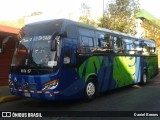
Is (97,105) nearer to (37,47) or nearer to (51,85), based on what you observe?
(51,85)

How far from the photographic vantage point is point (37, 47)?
10781 mm

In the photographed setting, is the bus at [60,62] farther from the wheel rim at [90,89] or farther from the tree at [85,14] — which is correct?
the tree at [85,14]

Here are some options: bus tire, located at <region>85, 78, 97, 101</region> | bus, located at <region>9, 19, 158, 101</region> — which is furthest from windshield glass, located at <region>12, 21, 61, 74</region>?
bus tire, located at <region>85, 78, 97, 101</region>

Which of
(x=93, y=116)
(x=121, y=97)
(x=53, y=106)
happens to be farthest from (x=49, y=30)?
(x=121, y=97)

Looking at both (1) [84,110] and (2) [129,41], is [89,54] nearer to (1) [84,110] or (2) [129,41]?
(1) [84,110]

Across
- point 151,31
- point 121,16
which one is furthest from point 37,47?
point 151,31

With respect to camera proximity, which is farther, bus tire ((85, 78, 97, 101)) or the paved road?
bus tire ((85, 78, 97, 101))

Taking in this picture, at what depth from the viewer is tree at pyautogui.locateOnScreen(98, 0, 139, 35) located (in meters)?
27.9

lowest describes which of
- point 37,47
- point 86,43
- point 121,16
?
point 37,47

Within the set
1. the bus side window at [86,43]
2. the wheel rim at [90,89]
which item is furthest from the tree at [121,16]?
the wheel rim at [90,89]

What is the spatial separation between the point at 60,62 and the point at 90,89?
2.25 metres

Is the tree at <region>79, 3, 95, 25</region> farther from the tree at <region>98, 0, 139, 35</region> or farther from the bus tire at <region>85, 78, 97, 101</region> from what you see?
the bus tire at <region>85, 78, 97, 101</region>

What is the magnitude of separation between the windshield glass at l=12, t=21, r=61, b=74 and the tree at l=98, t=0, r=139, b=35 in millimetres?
17240

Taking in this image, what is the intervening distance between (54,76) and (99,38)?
3793 millimetres
